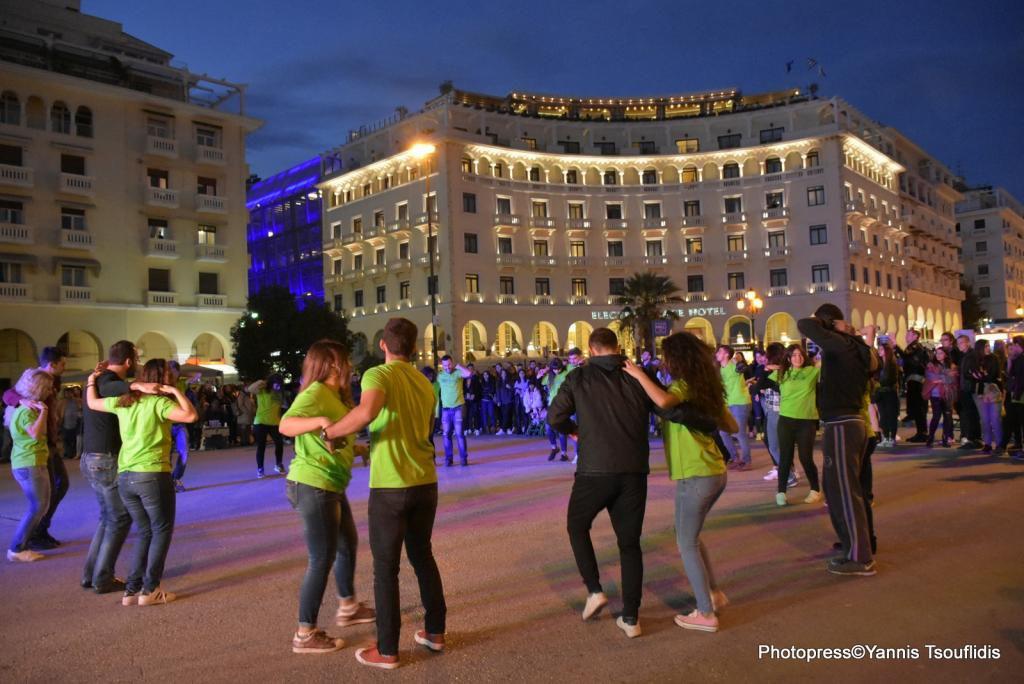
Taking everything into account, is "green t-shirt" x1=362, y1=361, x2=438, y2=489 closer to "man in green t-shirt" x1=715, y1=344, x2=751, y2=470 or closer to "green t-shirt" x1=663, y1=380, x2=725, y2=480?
"green t-shirt" x1=663, y1=380, x2=725, y2=480

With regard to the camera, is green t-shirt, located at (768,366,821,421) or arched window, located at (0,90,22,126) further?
arched window, located at (0,90,22,126)

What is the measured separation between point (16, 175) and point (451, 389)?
26491mm

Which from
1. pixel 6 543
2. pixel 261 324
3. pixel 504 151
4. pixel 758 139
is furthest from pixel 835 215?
pixel 6 543

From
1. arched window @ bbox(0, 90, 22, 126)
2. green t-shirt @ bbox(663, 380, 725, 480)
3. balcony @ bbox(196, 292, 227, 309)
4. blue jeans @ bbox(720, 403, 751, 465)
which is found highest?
arched window @ bbox(0, 90, 22, 126)

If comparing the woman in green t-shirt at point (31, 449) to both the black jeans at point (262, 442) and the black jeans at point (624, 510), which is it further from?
the black jeans at point (262, 442)

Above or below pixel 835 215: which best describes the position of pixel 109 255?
below

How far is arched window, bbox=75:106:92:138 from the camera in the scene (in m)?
33.1

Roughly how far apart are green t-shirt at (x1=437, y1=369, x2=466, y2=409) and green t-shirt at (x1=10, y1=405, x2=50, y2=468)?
23.1 feet

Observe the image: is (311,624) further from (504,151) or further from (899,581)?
(504,151)

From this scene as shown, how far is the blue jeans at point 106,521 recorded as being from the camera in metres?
6.11

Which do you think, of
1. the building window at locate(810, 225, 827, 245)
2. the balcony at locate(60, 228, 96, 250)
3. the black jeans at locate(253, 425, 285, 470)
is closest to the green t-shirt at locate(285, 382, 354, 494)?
the black jeans at locate(253, 425, 285, 470)

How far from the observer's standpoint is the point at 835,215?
52188 mm

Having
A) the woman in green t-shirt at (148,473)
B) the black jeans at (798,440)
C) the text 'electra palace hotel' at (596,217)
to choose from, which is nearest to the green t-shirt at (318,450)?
the woman in green t-shirt at (148,473)

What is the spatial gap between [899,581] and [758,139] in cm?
5389
